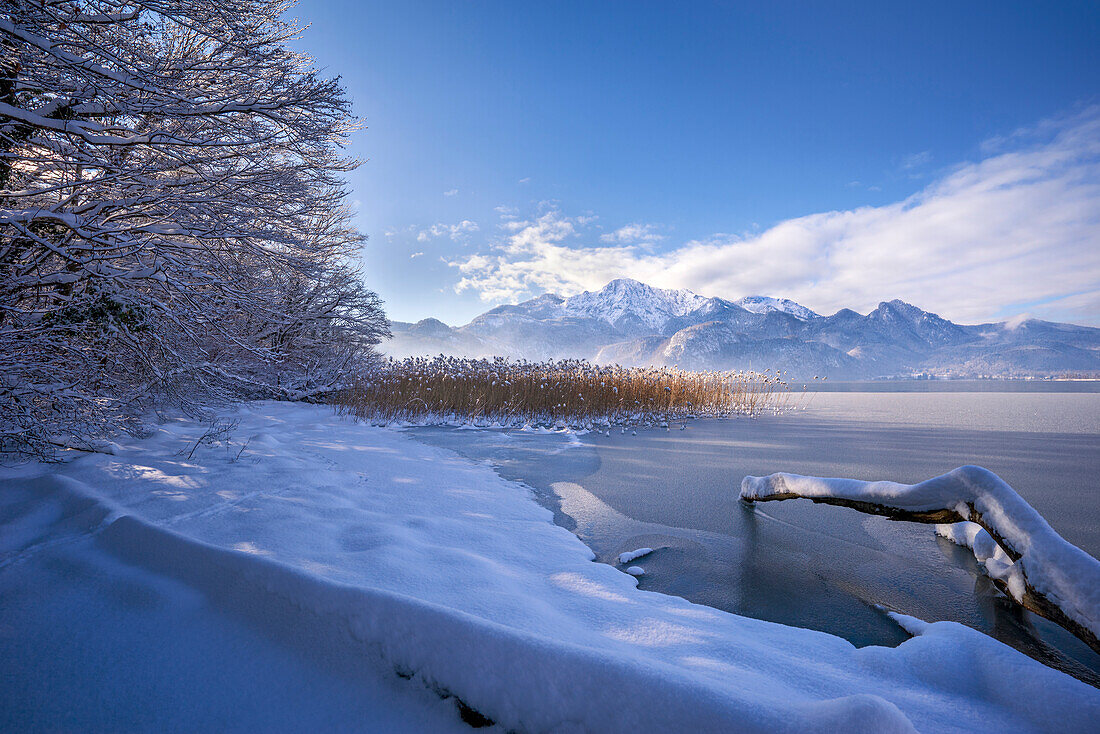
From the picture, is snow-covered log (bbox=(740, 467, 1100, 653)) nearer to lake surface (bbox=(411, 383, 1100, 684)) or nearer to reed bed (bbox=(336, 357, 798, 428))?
lake surface (bbox=(411, 383, 1100, 684))

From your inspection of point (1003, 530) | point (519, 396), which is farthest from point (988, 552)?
point (519, 396)

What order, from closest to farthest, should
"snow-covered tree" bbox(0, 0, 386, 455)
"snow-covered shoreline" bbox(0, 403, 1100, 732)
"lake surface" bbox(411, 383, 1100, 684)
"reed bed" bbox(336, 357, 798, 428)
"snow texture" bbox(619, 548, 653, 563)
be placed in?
1. "snow-covered shoreline" bbox(0, 403, 1100, 732)
2. "lake surface" bbox(411, 383, 1100, 684)
3. "snow texture" bbox(619, 548, 653, 563)
4. "snow-covered tree" bbox(0, 0, 386, 455)
5. "reed bed" bbox(336, 357, 798, 428)

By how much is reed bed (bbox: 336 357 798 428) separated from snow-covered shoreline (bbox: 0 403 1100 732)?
20.5 ft

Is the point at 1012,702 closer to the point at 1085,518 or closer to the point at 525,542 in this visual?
the point at 525,542

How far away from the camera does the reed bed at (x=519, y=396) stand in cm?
876

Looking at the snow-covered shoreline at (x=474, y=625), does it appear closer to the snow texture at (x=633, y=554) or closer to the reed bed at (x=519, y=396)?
the snow texture at (x=633, y=554)

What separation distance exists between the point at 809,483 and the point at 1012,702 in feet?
4.68

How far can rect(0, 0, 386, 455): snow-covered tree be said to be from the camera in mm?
2729

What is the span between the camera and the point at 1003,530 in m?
1.63

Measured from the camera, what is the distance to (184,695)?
0.91 m

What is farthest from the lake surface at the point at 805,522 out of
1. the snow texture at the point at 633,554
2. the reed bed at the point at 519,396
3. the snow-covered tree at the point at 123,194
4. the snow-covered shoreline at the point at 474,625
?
the snow-covered tree at the point at 123,194

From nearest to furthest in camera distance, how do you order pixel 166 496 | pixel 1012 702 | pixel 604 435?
pixel 1012 702, pixel 166 496, pixel 604 435

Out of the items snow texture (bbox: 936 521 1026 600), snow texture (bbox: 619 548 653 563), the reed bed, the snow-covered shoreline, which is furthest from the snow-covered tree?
snow texture (bbox: 936 521 1026 600)

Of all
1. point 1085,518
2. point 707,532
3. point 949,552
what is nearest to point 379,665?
point 707,532
